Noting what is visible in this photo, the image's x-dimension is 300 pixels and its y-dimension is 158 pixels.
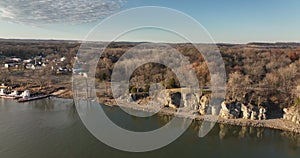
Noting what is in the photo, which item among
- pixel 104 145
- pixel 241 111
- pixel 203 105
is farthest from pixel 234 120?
pixel 104 145

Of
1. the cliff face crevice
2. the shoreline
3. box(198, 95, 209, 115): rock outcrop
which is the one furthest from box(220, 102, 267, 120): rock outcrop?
box(198, 95, 209, 115): rock outcrop

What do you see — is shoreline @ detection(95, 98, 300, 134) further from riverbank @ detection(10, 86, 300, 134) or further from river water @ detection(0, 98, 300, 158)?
river water @ detection(0, 98, 300, 158)

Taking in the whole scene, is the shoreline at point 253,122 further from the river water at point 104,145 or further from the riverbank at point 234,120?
the river water at point 104,145

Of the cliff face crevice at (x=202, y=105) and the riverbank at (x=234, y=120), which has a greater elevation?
the cliff face crevice at (x=202, y=105)

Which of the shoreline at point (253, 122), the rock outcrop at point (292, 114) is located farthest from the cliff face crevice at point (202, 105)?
the rock outcrop at point (292, 114)

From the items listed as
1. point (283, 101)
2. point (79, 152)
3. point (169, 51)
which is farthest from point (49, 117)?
point (283, 101)

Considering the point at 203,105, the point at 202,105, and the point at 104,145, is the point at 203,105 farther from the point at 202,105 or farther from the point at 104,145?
the point at 104,145

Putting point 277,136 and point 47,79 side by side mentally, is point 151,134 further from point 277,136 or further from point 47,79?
point 47,79
